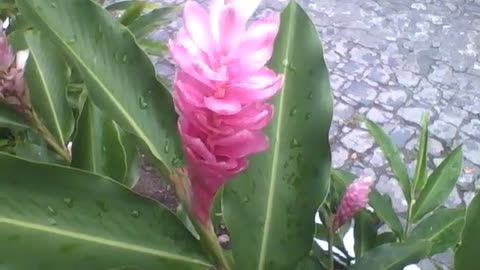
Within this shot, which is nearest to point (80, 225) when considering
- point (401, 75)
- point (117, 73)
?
point (117, 73)

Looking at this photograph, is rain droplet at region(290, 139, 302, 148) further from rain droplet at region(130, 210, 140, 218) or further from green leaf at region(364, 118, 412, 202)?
green leaf at region(364, 118, 412, 202)

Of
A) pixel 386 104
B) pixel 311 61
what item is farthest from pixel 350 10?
pixel 311 61

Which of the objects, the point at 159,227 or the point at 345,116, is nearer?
the point at 159,227

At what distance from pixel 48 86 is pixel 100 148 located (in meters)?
0.12

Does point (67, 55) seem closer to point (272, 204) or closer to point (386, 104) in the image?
point (272, 204)

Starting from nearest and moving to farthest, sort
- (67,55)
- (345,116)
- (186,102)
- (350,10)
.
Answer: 1. (186,102)
2. (67,55)
3. (345,116)
4. (350,10)

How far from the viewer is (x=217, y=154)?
518 millimetres

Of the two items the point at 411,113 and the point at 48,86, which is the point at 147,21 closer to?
the point at 48,86

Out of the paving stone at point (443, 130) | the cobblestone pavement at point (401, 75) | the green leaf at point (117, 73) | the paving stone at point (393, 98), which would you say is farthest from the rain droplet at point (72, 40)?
the paving stone at point (393, 98)

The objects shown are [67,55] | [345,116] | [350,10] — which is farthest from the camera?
[350,10]

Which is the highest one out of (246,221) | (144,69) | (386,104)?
(144,69)

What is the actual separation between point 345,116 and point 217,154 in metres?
2.23

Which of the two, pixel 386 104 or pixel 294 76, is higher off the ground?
pixel 294 76

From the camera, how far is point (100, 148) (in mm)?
758
